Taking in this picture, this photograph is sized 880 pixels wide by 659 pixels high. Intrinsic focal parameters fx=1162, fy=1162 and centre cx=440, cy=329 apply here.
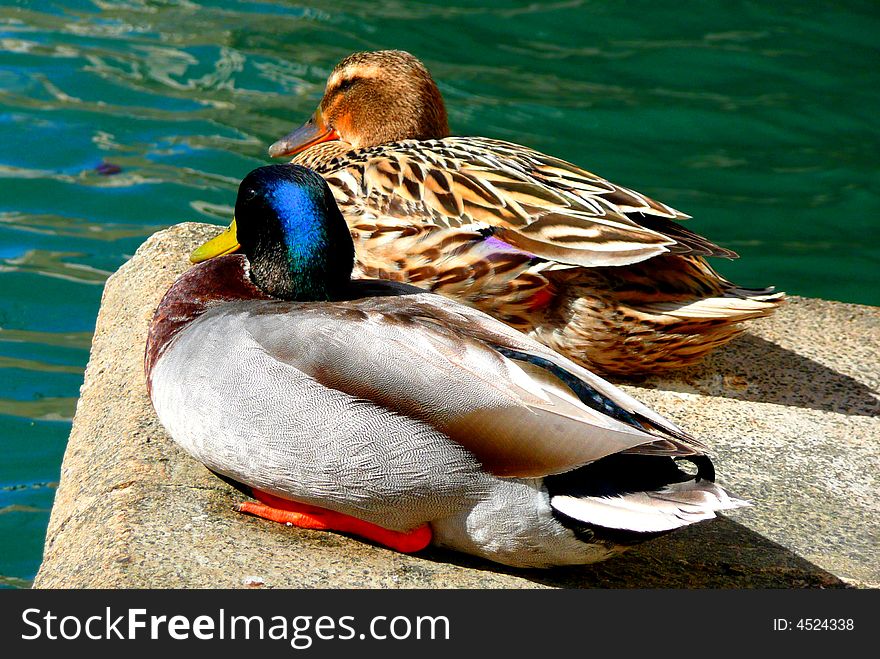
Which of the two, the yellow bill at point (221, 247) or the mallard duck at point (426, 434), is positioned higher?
the yellow bill at point (221, 247)

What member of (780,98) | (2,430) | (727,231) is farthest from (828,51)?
(2,430)

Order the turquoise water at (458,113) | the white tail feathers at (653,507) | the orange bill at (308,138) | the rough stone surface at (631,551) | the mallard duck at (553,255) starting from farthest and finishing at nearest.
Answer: the turquoise water at (458,113) < the orange bill at (308,138) < the mallard duck at (553,255) < the rough stone surface at (631,551) < the white tail feathers at (653,507)

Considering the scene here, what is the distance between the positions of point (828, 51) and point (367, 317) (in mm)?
7786

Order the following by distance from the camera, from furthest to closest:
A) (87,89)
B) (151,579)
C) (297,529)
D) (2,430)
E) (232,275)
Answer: (87,89), (2,430), (232,275), (297,529), (151,579)

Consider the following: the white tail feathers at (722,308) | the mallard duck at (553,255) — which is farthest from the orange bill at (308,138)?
the white tail feathers at (722,308)

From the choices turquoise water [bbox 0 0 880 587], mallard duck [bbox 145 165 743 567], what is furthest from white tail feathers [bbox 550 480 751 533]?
turquoise water [bbox 0 0 880 587]

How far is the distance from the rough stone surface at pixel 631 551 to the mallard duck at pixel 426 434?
0.14 meters

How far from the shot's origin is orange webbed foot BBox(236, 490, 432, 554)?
10.5 ft

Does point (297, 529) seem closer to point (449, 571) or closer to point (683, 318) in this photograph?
point (449, 571)

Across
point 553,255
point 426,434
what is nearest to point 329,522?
point 426,434

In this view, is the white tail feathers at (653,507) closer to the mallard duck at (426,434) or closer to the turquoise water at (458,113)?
the mallard duck at (426,434)

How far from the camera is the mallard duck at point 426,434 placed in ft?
9.46

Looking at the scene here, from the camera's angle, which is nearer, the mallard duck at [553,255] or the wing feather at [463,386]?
the wing feather at [463,386]

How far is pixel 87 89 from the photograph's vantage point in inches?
344
